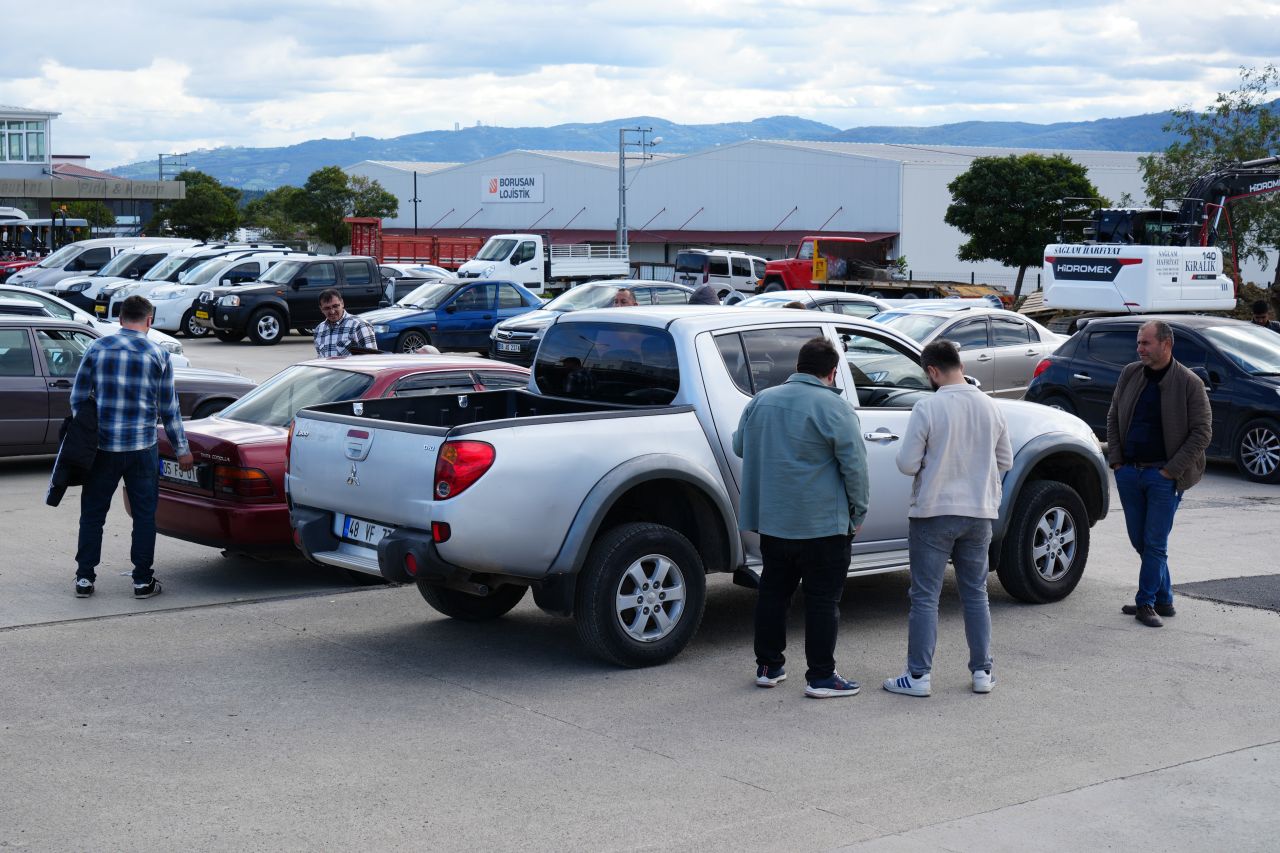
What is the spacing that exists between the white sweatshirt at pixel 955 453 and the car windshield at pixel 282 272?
26569mm

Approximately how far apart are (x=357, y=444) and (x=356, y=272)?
2564 centimetres

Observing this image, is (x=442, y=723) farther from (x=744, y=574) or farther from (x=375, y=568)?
(x=744, y=574)

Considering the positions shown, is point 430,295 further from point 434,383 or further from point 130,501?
point 130,501

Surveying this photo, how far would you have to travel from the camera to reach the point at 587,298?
27469 mm

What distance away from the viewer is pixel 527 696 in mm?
6863

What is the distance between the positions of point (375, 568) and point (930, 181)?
2869 inches

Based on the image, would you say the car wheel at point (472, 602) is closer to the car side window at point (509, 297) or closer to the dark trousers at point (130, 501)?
the dark trousers at point (130, 501)

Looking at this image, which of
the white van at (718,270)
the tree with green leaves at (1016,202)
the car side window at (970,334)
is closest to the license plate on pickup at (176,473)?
the car side window at (970,334)

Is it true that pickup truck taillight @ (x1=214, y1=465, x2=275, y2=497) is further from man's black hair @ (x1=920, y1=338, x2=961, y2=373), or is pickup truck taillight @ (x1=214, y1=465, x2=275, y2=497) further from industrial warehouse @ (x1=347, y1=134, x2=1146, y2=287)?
industrial warehouse @ (x1=347, y1=134, x2=1146, y2=287)

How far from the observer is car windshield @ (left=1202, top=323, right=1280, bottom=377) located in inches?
587

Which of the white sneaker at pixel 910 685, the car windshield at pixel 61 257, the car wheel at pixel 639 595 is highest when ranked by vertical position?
the car windshield at pixel 61 257

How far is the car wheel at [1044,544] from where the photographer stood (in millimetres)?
8672

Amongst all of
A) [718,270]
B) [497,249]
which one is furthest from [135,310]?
[718,270]

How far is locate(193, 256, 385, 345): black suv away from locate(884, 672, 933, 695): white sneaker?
1005 inches
